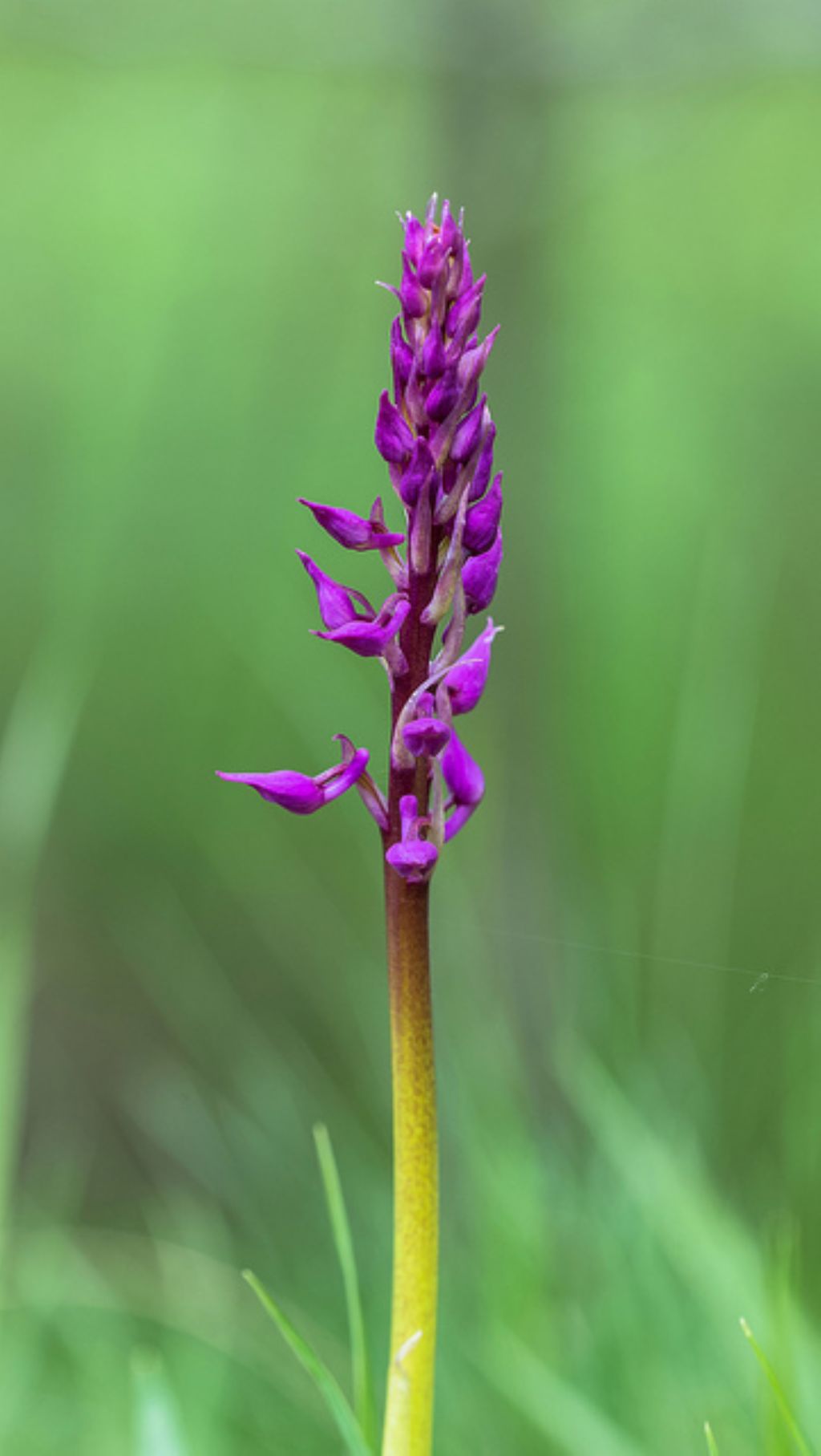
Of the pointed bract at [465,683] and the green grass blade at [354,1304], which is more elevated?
the pointed bract at [465,683]

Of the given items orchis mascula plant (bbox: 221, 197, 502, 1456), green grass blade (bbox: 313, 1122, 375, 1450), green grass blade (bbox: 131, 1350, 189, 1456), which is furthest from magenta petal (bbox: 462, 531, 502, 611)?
green grass blade (bbox: 131, 1350, 189, 1456)

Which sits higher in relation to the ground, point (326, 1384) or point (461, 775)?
point (461, 775)

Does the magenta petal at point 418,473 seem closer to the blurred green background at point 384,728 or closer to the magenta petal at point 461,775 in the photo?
the magenta petal at point 461,775

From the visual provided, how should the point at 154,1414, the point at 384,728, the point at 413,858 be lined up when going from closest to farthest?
the point at 413,858
the point at 154,1414
the point at 384,728

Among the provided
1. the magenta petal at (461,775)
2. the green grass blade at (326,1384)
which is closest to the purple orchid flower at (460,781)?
the magenta petal at (461,775)

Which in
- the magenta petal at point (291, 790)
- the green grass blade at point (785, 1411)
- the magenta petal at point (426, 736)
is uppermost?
the magenta petal at point (426, 736)

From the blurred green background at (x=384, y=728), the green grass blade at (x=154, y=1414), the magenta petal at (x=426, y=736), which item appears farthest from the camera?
the blurred green background at (x=384, y=728)

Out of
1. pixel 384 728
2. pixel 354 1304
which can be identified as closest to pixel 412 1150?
pixel 354 1304

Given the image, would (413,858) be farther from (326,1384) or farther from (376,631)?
(326,1384)
